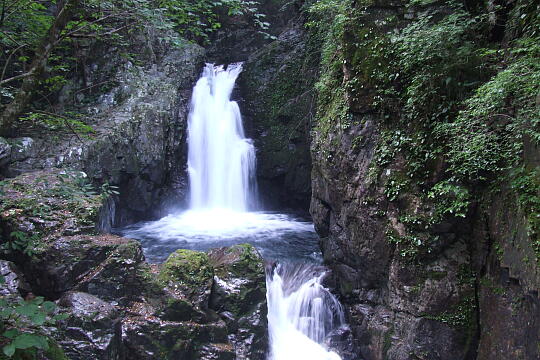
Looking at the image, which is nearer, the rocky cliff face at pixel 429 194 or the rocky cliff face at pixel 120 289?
the rocky cliff face at pixel 429 194

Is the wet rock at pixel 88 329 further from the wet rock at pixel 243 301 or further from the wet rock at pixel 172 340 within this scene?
the wet rock at pixel 243 301

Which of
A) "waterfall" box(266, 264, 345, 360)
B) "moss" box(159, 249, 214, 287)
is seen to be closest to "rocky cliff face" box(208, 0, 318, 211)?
"waterfall" box(266, 264, 345, 360)

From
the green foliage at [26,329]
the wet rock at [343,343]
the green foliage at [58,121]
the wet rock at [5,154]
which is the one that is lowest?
the wet rock at [343,343]

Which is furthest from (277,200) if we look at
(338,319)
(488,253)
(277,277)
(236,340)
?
(488,253)

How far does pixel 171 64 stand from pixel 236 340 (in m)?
11.2

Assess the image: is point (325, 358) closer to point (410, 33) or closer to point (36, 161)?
point (410, 33)

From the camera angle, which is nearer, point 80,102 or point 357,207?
point 357,207

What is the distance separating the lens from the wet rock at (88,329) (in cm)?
455

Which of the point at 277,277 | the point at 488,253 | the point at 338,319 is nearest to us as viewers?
the point at 488,253

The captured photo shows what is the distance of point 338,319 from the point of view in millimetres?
6809

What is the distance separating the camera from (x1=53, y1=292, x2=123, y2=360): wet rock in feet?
14.9

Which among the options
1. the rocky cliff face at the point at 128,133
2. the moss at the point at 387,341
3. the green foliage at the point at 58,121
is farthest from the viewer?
the rocky cliff face at the point at 128,133

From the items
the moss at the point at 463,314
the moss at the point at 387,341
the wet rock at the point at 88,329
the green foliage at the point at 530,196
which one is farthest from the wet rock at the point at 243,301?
the green foliage at the point at 530,196

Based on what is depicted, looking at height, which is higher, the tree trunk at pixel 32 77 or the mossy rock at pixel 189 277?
the tree trunk at pixel 32 77
